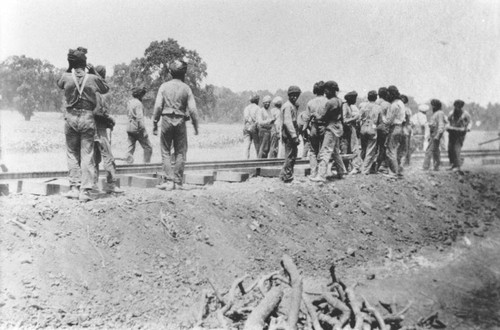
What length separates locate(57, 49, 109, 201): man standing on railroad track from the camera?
5980 mm

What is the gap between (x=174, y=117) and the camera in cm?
683

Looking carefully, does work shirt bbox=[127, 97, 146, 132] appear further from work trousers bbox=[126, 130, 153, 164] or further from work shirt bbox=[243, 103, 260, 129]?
work shirt bbox=[243, 103, 260, 129]

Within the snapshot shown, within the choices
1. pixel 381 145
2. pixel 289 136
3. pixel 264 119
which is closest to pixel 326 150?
pixel 289 136

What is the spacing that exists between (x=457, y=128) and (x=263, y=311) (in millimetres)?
9287

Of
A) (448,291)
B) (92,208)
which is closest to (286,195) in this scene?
(448,291)

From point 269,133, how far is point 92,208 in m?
7.04

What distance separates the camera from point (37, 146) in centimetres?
1753

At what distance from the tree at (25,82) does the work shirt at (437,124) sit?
67.3ft

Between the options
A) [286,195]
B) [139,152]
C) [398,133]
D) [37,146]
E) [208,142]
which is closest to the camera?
Answer: [286,195]

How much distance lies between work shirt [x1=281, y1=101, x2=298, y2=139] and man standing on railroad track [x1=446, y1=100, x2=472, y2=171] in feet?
17.1

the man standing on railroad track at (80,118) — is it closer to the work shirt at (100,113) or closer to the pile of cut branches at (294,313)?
the work shirt at (100,113)

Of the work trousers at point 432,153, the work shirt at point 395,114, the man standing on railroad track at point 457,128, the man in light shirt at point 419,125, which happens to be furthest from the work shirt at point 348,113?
the man in light shirt at point 419,125

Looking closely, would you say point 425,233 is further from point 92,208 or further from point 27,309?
point 27,309

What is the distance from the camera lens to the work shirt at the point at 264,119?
11.6 meters
